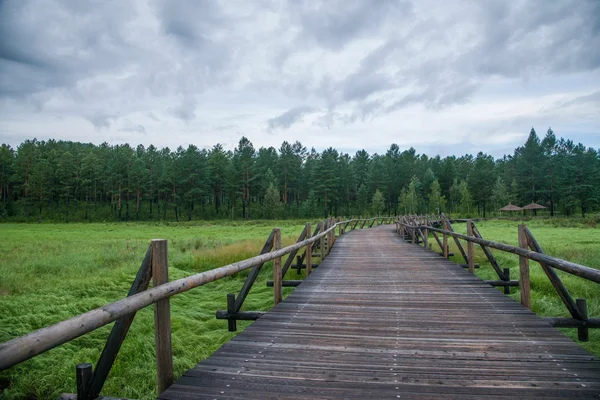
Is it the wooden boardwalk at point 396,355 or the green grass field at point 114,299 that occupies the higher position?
the wooden boardwalk at point 396,355

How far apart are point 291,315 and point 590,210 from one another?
268ft

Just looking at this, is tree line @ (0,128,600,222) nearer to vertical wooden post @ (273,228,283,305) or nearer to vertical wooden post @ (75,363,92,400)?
vertical wooden post @ (273,228,283,305)

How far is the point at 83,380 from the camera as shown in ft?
7.93

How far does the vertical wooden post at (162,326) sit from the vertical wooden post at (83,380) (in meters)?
0.55

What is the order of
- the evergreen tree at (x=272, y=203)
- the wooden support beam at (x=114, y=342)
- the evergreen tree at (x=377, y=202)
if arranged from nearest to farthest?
the wooden support beam at (x=114, y=342), the evergreen tree at (x=272, y=203), the evergreen tree at (x=377, y=202)

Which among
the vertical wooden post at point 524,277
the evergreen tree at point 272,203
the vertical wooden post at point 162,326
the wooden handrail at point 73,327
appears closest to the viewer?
the wooden handrail at point 73,327

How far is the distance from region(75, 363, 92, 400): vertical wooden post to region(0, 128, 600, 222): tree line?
6209 centimetres

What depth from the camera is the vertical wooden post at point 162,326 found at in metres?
3.01

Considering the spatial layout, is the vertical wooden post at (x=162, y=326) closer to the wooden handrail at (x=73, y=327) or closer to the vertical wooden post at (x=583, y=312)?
the wooden handrail at (x=73, y=327)

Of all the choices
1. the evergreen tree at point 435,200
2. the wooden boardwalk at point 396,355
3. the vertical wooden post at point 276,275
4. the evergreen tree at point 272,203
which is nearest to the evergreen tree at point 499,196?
the evergreen tree at point 435,200

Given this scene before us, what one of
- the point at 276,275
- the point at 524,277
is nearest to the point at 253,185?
the point at 276,275

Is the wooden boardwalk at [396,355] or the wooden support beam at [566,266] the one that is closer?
the wooden boardwalk at [396,355]

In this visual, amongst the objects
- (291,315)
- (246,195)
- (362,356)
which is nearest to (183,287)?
(362,356)

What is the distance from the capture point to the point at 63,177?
6962 centimetres
